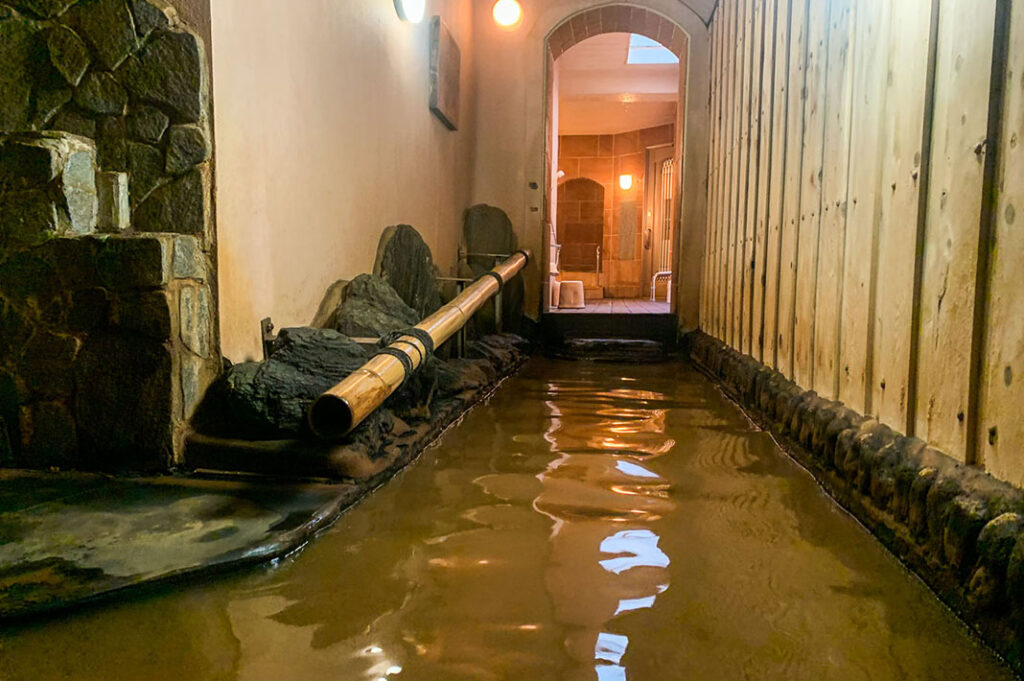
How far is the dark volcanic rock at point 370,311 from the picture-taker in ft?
13.0

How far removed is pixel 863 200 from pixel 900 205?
351 millimetres

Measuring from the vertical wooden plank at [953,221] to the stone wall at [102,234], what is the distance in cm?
252

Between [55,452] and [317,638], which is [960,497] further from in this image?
[55,452]

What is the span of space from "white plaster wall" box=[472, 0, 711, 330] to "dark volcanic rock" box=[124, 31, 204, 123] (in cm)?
469

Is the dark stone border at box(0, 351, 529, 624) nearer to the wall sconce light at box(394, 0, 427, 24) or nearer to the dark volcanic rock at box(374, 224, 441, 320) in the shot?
the dark volcanic rock at box(374, 224, 441, 320)

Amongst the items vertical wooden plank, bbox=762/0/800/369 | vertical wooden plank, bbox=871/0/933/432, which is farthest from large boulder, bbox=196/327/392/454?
vertical wooden plank, bbox=762/0/800/369

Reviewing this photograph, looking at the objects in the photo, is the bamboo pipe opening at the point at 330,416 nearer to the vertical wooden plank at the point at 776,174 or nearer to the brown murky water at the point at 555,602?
the brown murky water at the point at 555,602

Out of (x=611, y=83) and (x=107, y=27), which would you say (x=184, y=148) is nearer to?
(x=107, y=27)

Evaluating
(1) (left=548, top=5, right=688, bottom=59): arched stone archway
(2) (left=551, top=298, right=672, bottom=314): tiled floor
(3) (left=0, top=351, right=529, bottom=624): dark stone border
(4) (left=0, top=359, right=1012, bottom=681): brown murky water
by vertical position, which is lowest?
(4) (left=0, top=359, right=1012, bottom=681): brown murky water

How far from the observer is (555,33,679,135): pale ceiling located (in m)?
10.0

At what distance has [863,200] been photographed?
2.46 m

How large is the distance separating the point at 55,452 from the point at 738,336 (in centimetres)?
405

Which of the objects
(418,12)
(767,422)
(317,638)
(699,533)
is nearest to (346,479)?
(317,638)

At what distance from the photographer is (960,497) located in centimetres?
163
